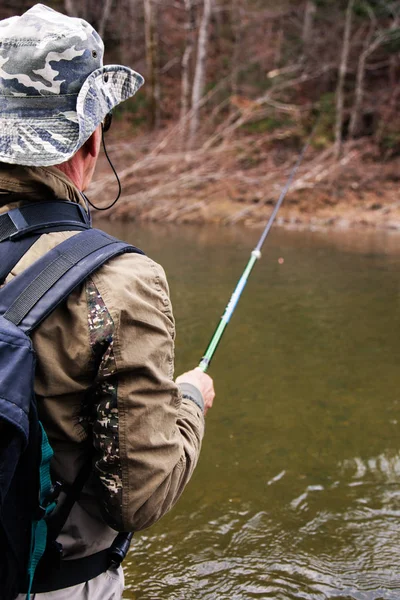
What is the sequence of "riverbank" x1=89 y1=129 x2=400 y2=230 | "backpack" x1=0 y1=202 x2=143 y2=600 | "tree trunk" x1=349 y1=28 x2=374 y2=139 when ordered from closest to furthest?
"backpack" x1=0 y1=202 x2=143 y2=600 → "riverbank" x1=89 y1=129 x2=400 y2=230 → "tree trunk" x1=349 y1=28 x2=374 y2=139

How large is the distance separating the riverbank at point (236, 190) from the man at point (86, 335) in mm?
12178

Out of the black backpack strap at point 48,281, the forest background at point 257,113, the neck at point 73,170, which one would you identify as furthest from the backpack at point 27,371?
the forest background at point 257,113

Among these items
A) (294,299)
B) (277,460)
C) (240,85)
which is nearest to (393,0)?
(240,85)

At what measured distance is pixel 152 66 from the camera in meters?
20.4

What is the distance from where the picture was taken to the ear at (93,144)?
4.70 ft

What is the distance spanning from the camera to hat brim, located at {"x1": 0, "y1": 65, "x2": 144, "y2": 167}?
4.15 feet

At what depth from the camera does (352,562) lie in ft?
9.80

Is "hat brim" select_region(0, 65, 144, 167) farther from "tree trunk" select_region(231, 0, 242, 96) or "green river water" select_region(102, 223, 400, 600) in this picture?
"tree trunk" select_region(231, 0, 242, 96)

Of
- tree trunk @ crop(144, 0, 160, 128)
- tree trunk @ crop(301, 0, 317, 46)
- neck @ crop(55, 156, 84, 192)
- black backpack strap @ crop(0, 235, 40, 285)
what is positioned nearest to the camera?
black backpack strap @ crop(0, 235, 40, 285)

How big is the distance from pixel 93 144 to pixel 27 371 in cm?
60

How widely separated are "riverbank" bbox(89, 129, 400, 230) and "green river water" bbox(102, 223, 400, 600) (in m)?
6.53

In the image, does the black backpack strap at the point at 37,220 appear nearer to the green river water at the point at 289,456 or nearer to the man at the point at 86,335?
the man at the point at 86,335

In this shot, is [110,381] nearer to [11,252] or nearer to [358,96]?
[11,252]

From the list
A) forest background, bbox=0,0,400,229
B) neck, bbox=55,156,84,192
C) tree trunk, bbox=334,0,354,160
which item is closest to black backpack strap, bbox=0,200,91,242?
neck, bbox=55,156,84,192
